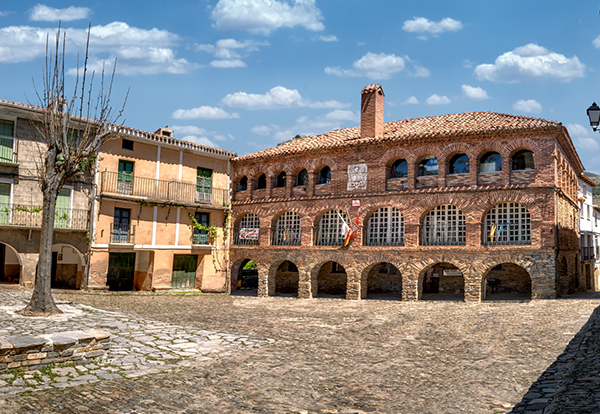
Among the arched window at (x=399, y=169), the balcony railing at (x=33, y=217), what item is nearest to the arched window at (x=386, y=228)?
the arched window at (x=399, y=169)

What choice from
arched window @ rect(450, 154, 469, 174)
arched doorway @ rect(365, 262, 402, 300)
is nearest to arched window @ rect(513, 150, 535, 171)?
arched window @ rect(450, 154, 469, 174)

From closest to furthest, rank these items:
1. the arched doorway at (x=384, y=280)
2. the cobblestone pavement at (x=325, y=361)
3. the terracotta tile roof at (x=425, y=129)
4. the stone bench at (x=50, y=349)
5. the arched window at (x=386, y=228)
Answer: the cobblestone pavement at (x=325, y=361), the stone bench at (x=50, y=349), the terracotta tile roof at (x=425, y=129), the arched window at (x=386, y=228), the arched doorway at (x=384, y=280)

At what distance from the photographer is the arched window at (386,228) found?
76.1 ft

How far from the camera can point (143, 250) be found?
2459cm

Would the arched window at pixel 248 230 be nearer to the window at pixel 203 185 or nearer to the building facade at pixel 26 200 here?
the window at pixel 203 185

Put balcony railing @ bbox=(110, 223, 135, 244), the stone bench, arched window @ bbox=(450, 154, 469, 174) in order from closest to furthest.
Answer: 1. the stone bench
2. arched window @ bbox=(450, 154, 469, 174)
3. balcony railing @ bbox=(110, 223, 135, 244)

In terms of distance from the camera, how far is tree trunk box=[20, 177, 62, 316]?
1333 cm

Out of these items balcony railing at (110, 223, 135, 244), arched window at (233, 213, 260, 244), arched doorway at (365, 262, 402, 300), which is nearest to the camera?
balcony railing at (110, 223, 135, 244)

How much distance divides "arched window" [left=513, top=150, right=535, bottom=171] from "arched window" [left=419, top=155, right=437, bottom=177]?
3359mm

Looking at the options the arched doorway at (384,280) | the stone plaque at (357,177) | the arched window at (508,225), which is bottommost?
the arched doorway at (384,280)

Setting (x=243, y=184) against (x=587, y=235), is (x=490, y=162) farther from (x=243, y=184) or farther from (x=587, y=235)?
(x=587, y=235)

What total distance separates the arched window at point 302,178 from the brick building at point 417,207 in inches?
2.8

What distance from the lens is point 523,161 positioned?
20938mm

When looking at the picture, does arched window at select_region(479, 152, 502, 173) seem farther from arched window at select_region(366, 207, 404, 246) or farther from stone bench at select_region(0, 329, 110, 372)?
stone bench at select_region(0, 329, 110, 372)
